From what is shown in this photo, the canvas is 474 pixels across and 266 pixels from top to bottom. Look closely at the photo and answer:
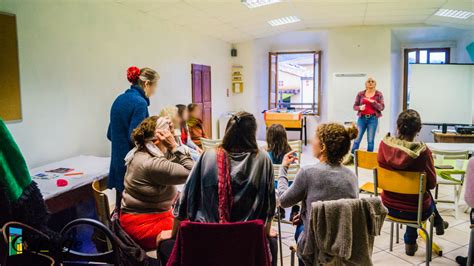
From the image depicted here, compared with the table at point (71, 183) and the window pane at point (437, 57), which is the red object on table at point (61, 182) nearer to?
the table at point (71, 183)

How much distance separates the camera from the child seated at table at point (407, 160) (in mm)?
2662

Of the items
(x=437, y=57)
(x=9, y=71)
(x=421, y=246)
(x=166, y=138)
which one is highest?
(x=437, y=57)

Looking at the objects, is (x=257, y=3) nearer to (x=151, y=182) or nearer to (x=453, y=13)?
(x=453, y=13)

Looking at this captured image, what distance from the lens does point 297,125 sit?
8359 millimetres

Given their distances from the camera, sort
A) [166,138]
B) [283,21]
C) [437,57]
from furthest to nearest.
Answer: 1. [437,57]
2. [283,21]
3. [166,138]

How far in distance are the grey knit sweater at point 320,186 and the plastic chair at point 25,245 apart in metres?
1.10

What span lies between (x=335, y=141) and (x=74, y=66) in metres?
2.98

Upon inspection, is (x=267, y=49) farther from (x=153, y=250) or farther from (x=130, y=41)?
(x=153, y=250)

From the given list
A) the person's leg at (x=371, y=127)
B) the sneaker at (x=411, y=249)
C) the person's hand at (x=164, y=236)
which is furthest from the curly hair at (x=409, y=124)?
the person's leg at (x=371, y=127)

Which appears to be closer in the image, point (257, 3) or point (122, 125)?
point (122, 125)

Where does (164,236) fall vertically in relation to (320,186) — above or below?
below

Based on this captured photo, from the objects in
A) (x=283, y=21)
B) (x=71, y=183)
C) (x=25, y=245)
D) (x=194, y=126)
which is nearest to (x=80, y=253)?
(x=25, y=245)

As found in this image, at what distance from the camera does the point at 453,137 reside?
639 cm

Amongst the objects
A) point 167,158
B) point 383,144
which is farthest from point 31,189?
point 383,144
